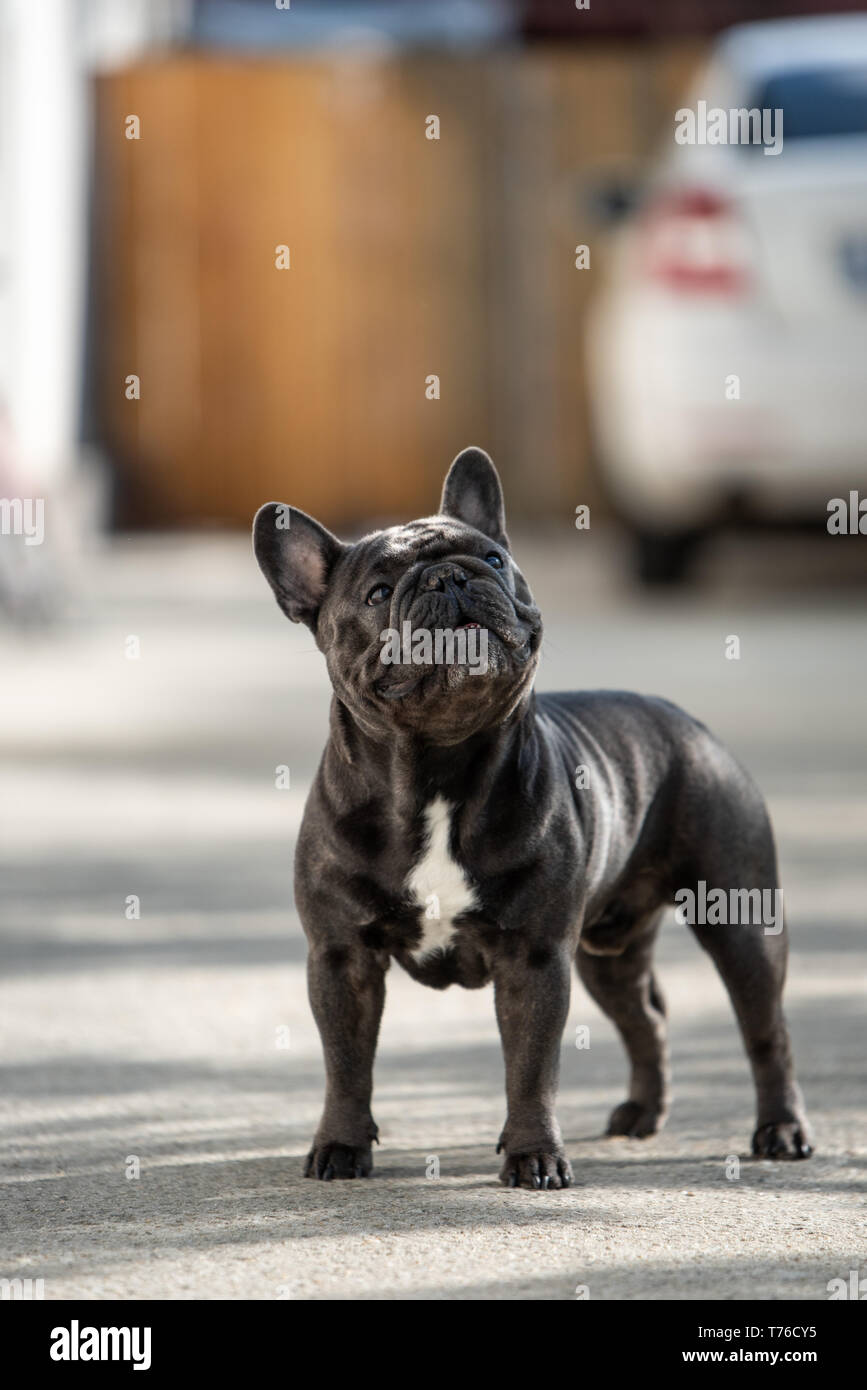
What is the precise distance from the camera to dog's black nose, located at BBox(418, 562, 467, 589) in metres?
3.39

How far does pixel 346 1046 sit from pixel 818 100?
309 inches

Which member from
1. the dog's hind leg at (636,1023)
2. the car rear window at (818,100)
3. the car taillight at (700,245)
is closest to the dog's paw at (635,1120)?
the dog's hind leg at (636,1023)

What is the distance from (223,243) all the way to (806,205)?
6.23 metres

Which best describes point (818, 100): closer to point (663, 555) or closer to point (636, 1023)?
point (663, 555)

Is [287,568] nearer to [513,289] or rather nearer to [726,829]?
[726,829]

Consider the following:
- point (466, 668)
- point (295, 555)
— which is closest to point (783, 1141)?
point (466, 668)

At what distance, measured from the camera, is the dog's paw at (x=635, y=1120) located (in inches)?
163

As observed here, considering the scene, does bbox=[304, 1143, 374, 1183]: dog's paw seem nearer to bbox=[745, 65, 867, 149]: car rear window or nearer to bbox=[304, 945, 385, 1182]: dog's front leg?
bbox=[304, 945, 385, 1182]: dog's front leg

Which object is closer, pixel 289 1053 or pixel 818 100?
pixel 289 1053

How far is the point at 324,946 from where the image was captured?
11.8 ft

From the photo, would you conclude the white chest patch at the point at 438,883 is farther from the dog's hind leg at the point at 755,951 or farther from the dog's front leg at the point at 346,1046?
the dog's hind leg at the point at 755,951

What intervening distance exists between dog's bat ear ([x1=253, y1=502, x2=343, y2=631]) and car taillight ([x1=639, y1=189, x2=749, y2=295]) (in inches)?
269

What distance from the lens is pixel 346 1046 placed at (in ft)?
11.9
